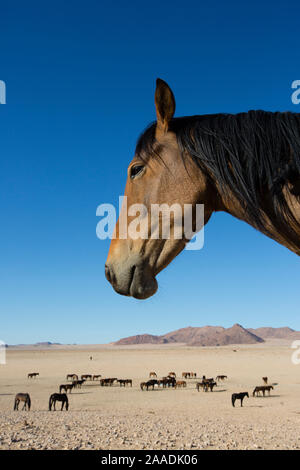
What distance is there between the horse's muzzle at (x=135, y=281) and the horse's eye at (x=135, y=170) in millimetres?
534

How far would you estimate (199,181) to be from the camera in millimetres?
1979

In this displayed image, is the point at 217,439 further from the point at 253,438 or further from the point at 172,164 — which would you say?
the point at 172,164

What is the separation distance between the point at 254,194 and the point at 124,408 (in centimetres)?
2111

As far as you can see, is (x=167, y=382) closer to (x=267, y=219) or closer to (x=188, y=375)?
(x=188, y=375)

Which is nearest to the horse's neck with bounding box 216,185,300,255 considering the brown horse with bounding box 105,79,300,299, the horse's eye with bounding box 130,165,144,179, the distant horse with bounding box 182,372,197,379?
the brown horse with bounding box 105,79,300,299

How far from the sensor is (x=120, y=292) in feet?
6.66

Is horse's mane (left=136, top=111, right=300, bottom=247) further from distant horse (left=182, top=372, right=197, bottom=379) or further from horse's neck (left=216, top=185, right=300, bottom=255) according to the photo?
distant horse (left=182, top=372, right=197, bottom=379)

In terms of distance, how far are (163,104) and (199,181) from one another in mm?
468

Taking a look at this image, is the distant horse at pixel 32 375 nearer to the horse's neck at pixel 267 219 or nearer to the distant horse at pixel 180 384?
the distant horse at pixel 180 384

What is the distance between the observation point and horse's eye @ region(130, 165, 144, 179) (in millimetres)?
2150

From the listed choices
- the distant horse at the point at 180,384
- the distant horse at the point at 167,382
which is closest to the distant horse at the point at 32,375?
the distant horse at the point at 167,382

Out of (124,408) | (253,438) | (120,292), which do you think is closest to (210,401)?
(124,408)

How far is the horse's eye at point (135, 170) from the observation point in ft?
7.06

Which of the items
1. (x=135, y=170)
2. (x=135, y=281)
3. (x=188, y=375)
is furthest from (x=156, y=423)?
(x=188, y=375)
